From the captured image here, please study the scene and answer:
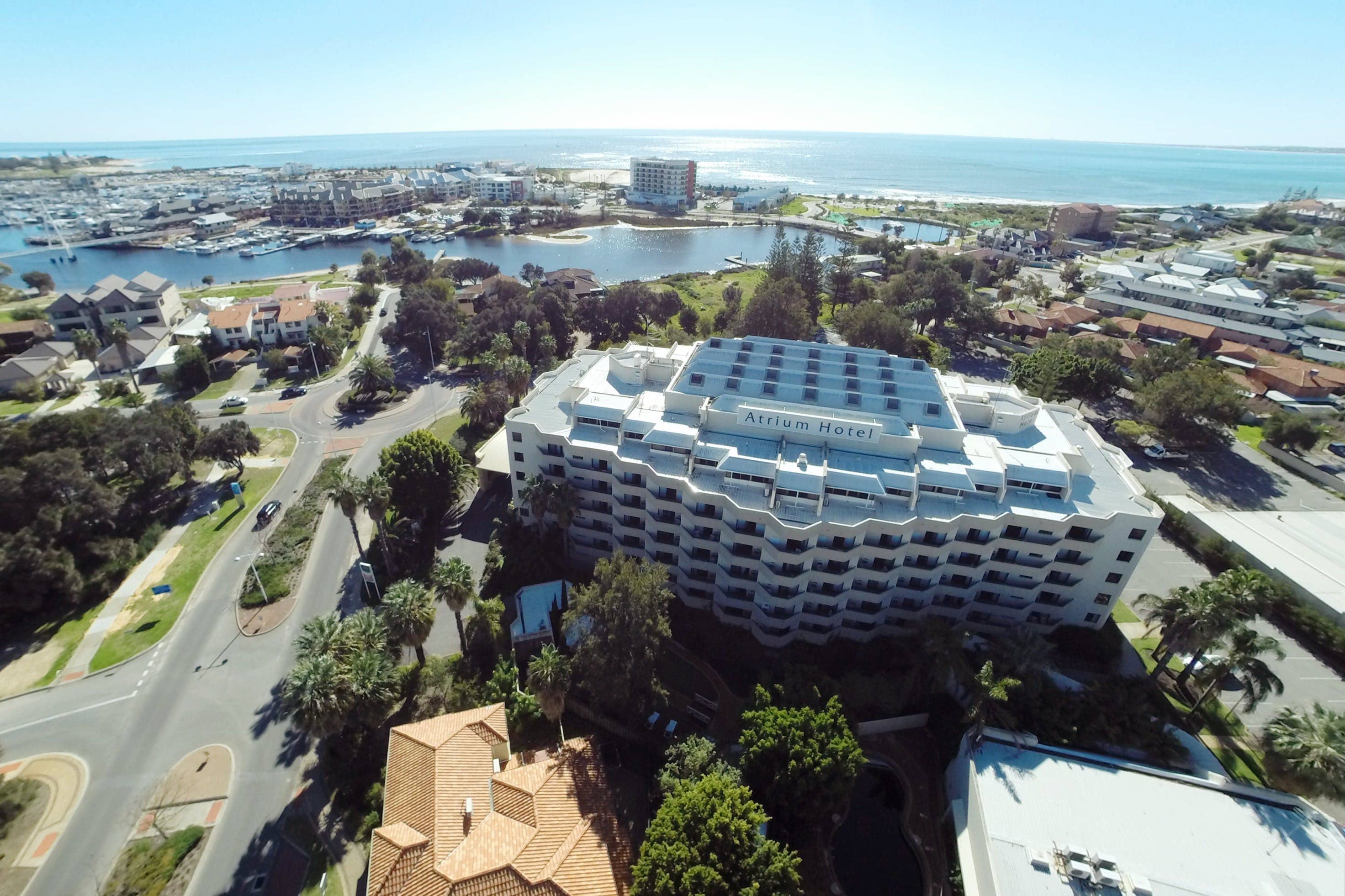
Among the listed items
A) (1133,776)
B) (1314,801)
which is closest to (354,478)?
(1133,776)

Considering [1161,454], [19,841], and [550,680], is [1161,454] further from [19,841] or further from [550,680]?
[19,841]

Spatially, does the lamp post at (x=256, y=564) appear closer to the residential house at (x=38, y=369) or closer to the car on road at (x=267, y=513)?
the car on road at (x=267, y=513)

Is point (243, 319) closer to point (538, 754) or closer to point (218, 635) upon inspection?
point (218, 635)

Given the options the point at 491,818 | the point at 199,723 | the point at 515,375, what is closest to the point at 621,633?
the point at 491,818

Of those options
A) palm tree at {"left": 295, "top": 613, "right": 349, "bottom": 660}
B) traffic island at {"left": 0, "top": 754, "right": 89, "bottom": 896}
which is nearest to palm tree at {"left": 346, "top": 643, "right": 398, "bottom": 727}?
palm tree at {"left": 295, "top": 613, "right": 349, "bottom": 660}

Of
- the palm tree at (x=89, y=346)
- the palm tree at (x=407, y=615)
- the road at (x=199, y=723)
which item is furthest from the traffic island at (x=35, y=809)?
the palm tree at (x=89, y=346)

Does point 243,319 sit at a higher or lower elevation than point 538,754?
higher
